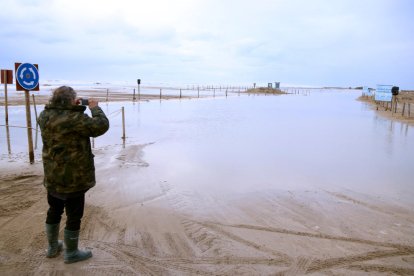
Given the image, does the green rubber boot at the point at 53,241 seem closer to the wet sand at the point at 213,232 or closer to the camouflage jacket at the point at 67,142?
the wet sand at the point at 213,232

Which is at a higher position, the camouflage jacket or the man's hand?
the man's hand

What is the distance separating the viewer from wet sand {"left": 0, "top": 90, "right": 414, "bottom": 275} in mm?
3721

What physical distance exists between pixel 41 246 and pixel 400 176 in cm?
713

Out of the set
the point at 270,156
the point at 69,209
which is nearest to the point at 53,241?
the point at 69,209

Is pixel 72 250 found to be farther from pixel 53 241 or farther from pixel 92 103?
pixel 92 103

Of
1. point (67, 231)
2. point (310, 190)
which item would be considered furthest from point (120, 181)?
point (310, 190)

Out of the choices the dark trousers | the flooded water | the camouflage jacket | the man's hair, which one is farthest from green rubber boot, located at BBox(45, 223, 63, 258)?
A: the flooded water

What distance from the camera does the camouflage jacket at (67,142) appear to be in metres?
3.37

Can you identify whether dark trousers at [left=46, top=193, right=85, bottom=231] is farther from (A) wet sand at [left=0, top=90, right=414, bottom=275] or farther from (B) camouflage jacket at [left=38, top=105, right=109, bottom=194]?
(A) wet sand at [left=0, top=90, right=414, bottom=275]

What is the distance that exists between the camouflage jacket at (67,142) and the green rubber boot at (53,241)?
1.59ft

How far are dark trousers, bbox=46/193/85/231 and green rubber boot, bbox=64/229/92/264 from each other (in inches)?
2.4

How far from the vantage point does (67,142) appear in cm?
341

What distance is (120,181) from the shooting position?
6.76 m

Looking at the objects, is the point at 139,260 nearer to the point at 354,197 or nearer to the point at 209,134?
the point at 354,197
